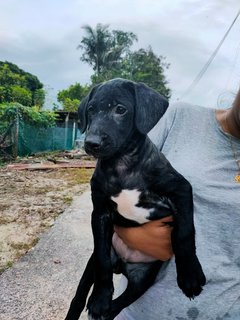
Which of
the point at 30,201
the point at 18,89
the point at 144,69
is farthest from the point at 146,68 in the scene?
the point at 30,201

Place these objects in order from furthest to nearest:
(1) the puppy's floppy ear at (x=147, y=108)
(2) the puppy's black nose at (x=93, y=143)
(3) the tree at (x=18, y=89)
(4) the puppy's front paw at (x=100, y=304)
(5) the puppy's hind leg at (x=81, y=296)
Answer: (3) the tree at (x=18, y=89) → (5) the puppy's hind leg at (x=81, y=296) → (4) the puppy's front paw at (x=100, y=304) → (1) the puppy's floppy ear at (x=147, y=108) → (2) the puppy's black nose at (x=93, y=143)

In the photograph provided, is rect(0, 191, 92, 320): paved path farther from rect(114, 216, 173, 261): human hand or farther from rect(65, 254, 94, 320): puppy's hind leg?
rect(114, 216, 173, 261): human hand

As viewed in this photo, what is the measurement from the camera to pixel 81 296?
1818 mm

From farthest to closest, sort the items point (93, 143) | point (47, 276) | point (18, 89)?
1. point (18, 89)
2. point (47, 276)
3. point (93, 143)

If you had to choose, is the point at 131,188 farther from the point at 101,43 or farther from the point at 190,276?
the point at 101,43

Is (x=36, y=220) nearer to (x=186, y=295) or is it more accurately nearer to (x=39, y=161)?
(x=186, y=295)

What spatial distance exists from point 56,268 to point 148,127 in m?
3.01

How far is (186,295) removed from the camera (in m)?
1.55

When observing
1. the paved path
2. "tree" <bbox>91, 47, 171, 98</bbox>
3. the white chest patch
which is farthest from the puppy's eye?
"tree" <bbox>91, 47, 171, 98</bbox>

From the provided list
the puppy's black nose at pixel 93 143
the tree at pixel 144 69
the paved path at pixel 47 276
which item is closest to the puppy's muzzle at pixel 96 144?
the puppy's black nose at pixel 93 143

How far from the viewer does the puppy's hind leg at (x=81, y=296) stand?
1799 millimetres

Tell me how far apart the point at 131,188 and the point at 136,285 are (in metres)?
0.38

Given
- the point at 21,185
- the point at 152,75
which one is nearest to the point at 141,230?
the point at 21,185

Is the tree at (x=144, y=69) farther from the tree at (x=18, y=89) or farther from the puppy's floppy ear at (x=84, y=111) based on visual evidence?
the puppy's floppy ear at (x=84, y=111)
